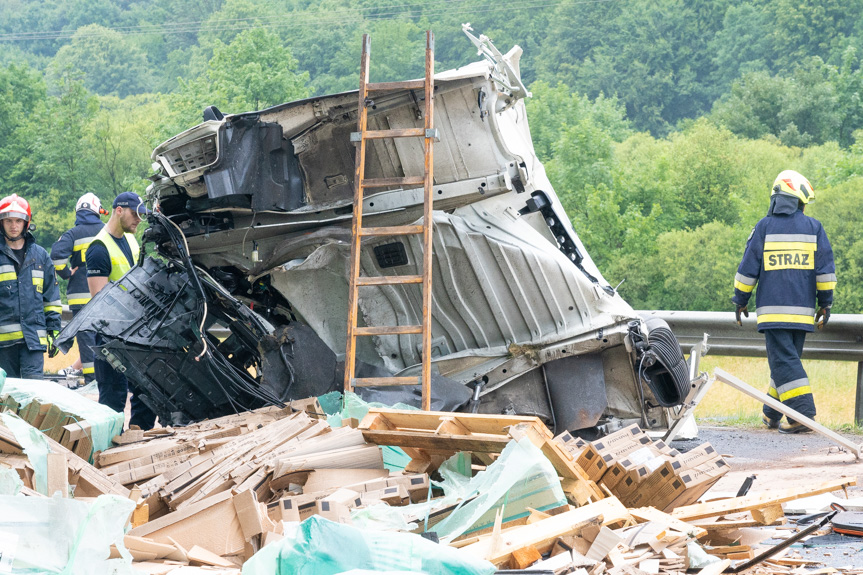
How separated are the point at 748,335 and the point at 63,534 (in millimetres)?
6008

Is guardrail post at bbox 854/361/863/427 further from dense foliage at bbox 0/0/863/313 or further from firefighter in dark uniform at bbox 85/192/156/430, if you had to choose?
dense foliage at bbox 0/0/863/313

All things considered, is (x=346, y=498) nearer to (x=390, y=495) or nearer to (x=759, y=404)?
(x=390, y=495)

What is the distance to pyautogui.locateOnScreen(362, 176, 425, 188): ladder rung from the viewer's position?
18.7ft

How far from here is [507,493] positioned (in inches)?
152

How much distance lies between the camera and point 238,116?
5.66 meters

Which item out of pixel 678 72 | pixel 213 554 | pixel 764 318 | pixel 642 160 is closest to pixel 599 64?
pixel 678 72

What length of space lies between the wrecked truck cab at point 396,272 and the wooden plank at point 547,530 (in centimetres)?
183

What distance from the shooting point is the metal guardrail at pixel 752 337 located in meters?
7.27

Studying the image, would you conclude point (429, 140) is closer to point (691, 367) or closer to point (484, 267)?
point (484, 267)

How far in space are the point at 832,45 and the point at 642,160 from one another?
2118 centimetres

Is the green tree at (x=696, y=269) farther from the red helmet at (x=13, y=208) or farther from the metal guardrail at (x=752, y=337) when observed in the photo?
the red helmet at (x=13, y=208)

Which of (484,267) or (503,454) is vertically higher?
(484,267)

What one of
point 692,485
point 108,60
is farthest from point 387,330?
point 108,60

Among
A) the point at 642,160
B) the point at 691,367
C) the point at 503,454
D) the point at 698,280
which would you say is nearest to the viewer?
the point at 503,454
